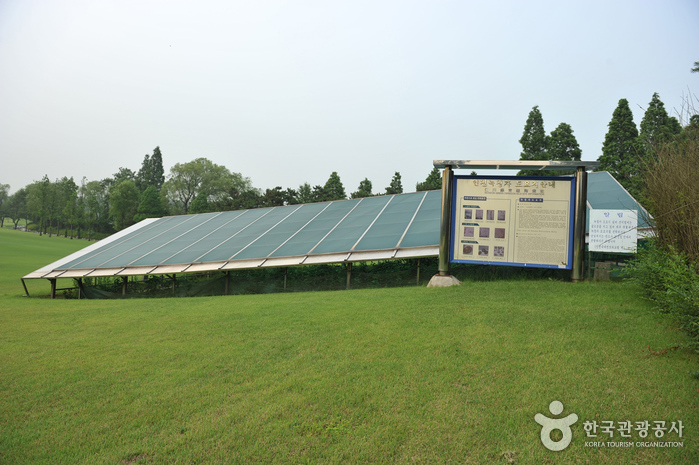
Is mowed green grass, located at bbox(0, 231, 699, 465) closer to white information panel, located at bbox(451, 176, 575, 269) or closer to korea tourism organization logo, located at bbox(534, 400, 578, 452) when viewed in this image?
korea tourism organization logo, located at bbox(534, 400, 578, 452)

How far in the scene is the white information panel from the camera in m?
9.66

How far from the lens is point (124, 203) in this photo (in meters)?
75.6

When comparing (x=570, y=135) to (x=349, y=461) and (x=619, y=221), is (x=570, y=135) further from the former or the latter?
(x=349, y=461)

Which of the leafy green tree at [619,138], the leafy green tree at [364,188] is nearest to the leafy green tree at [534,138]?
the leafy green tree at [619,138]

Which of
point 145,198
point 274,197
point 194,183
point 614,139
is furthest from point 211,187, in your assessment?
point 614,139

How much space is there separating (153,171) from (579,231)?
101203 millimetres

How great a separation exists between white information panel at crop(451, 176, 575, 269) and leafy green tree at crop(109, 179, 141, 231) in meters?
→ 79.7

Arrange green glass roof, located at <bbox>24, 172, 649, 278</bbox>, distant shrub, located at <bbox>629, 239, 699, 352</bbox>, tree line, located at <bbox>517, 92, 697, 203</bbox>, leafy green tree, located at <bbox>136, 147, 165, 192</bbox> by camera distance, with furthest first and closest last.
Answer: leafy green tree, located at <bbox>136, 147, 165, 192</bbox>
tree line, located at <bbox>517, 92, 697, 203</bbox>
green glass roof, located at <bbox>24, 172, 649, 278</bbox>
distant shrub, located at <bbox>629, 239, 699, 352</bbox>

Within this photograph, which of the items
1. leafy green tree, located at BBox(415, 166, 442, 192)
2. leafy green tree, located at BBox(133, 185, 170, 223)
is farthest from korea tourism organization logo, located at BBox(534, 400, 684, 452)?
leafy green tree, located at BBox(133, 185, 170, 223)

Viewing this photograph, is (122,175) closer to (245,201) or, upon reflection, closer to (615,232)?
(245,201)

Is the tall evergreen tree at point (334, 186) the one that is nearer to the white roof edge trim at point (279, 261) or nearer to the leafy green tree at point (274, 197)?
the leafy green tree at point (274, 197)

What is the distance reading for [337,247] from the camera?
1275 cm

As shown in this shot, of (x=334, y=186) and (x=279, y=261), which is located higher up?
(x=334, y=186)

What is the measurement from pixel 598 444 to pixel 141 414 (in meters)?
4.88
